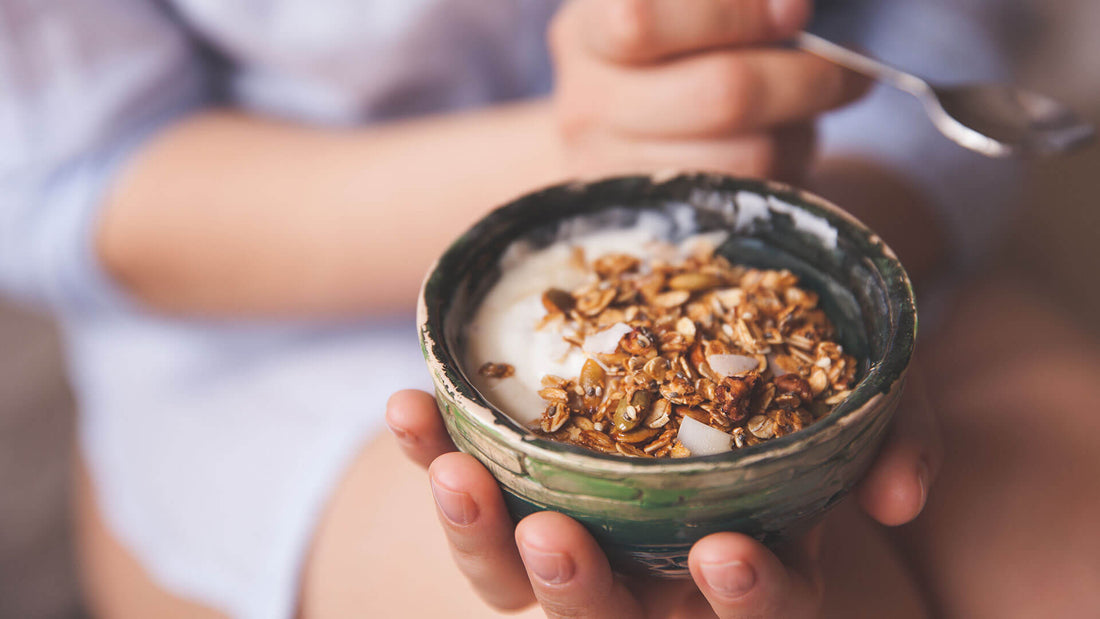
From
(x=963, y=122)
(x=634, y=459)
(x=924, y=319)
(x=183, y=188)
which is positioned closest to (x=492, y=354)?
Answer: (x=634, y=459)

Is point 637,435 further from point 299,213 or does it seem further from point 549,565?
point 299,213

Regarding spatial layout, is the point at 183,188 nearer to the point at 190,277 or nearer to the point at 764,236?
the point at 190,277

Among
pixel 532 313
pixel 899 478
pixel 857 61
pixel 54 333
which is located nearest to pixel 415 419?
pixel 532 313

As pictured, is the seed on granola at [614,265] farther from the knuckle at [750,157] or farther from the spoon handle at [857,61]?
the spoon handle at [857,61]

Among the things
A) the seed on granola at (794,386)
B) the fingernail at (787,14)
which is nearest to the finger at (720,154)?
the fingernail at (787,14)

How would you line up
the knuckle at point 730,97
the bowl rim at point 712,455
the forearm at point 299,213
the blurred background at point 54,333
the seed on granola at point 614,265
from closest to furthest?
1. the bowl rim at point 712,455
2. the seed on granola at point 614,265
3. the knuckle at point 730,97
4. the forearm at point 299,213
5. the blurred background at point 54,333

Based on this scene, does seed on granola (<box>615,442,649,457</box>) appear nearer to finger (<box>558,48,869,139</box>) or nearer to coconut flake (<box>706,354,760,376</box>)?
coconut flake (<box>706,354,760,376</box>)
